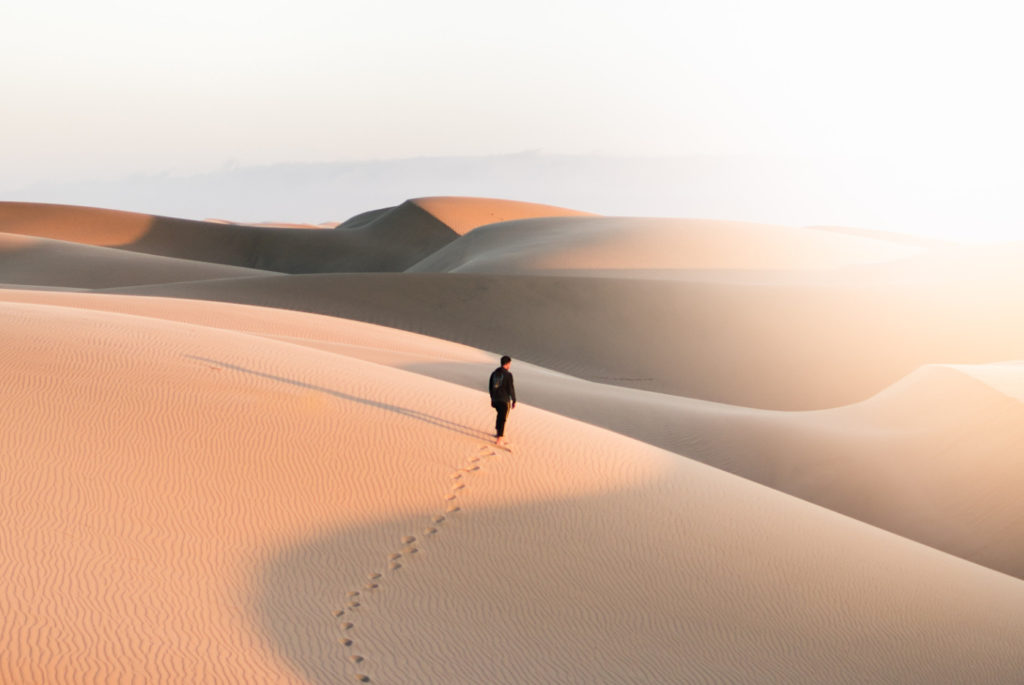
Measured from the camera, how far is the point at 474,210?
10231 cm

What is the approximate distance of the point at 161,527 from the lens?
7.12 metres

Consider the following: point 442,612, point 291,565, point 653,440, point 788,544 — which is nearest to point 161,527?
point 291,565

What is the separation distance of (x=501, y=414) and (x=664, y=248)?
4550 cm

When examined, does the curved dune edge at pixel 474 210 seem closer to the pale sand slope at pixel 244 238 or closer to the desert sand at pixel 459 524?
the pale sand slope at pixel 244 238

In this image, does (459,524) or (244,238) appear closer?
(459,524)

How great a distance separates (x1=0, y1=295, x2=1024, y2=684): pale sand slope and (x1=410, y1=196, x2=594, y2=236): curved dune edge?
8594 centimetres

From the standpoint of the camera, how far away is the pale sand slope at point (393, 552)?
19.8 ft

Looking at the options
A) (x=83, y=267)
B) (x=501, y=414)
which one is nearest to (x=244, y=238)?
(x=83, y=267)

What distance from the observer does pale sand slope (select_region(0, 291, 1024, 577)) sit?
1395cm

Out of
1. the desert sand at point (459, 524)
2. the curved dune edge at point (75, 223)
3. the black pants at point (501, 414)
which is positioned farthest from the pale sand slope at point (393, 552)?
the curved dune edge at point (75, 223)

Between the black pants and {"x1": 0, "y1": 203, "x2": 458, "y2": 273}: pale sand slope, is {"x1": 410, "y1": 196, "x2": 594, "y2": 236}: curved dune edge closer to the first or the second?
{"x1": 0, "y1": 203, "x2": 458, "y2": 273}: pale sand slope

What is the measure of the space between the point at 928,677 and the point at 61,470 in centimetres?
674

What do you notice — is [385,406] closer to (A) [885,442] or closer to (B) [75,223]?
(A) [885,442]

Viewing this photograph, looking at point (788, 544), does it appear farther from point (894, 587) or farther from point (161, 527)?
point (161, 527)
